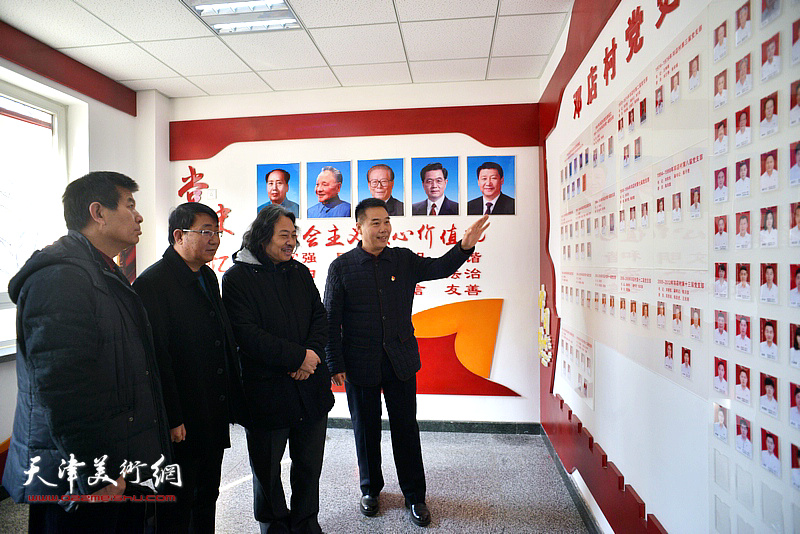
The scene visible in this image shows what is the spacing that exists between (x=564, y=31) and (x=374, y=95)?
1439 millimetres

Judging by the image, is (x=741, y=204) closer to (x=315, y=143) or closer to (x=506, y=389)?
(x=506, y=389)

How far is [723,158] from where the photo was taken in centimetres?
103

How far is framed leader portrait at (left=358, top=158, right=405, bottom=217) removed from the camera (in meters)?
3.34

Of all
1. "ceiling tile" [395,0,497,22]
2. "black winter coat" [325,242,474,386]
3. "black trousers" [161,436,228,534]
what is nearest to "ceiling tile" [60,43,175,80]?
"ceiling tile" [395,0,497,22]

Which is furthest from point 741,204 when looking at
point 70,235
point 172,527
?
point 172,527

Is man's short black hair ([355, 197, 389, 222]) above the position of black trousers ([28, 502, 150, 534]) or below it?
above

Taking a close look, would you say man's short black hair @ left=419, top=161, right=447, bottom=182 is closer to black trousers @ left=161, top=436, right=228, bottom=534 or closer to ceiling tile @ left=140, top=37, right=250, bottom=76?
ceiling tile @ left=140, top=37, right=250, bottom=76

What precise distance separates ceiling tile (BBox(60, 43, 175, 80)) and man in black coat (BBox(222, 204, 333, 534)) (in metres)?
1.97

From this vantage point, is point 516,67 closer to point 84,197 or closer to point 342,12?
point 342,12

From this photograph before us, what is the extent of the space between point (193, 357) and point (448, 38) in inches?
90.9

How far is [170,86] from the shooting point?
3.34 metres

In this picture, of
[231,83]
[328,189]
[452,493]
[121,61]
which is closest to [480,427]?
[452,493]

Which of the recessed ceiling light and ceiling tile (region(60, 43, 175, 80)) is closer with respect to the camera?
the recessed ceiling light

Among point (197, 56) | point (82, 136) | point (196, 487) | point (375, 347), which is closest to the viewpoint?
point (196, 487)
